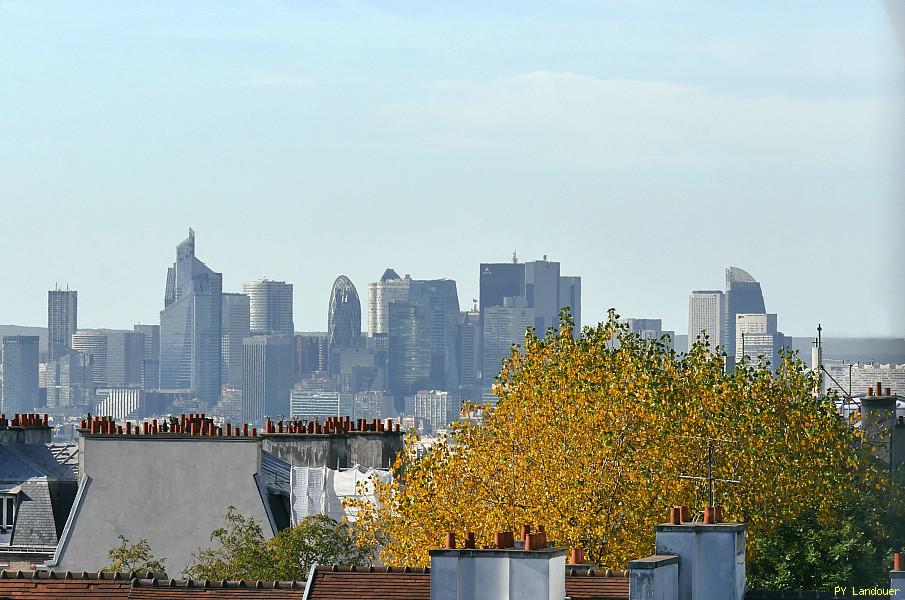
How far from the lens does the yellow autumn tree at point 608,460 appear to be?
111 ft

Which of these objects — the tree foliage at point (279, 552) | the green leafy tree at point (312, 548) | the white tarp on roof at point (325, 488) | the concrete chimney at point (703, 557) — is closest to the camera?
the concrete chimney at point (703, 557)

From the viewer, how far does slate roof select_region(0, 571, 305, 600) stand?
2008 centimetres

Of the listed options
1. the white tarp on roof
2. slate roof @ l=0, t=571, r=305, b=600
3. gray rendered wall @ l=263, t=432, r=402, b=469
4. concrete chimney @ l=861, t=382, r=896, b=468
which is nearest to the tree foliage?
the white tarp on roof

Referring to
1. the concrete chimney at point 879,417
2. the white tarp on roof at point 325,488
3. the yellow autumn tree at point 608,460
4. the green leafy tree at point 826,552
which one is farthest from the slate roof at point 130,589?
the concrete chimney at point 879,417

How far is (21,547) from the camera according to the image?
46500 mm

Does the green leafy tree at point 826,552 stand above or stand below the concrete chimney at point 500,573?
below

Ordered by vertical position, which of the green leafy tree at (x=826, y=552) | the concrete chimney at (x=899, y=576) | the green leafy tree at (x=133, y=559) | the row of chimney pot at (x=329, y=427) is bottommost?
the green leafy tree at (x=133, y=559)

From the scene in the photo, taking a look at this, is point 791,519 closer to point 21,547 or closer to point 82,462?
point 82,462

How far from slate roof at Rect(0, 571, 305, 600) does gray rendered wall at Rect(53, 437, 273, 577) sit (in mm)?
20226

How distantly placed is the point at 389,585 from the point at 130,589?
2363mm

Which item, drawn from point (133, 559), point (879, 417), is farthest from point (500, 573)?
point (879, 417)

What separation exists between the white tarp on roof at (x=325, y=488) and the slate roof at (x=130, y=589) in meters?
21.7

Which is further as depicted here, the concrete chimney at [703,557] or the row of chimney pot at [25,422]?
the row of chimney pot at [25,422]

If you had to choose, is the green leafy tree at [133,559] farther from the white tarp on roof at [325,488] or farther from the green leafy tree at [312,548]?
the white tarp on roof at [325,488]
